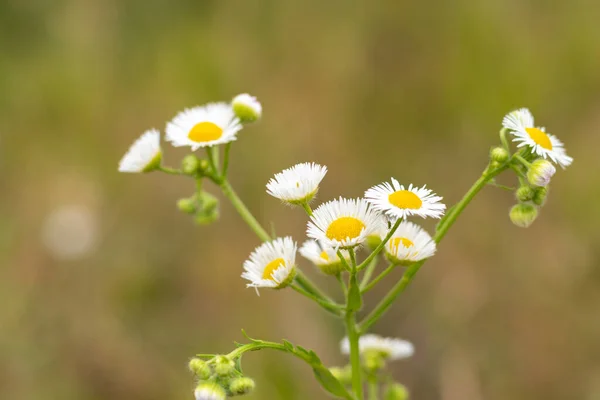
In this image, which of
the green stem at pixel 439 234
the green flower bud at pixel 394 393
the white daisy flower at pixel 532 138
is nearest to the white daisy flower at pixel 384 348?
the green flower bud at pixel 394 393

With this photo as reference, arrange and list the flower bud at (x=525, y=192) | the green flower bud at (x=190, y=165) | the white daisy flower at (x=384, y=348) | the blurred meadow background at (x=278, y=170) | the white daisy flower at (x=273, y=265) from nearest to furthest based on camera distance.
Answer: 1. the white daisy flower at (x=273, y=265)
2. the flower bud at (x=525, y=192)
3. the green flower bud at (x=190, y=165)
4. the white daisy flower at (x=384, y=348)
5. the blurred meadow background at (x=278, y=170)

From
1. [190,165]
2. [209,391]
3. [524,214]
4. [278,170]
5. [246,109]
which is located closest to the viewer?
[209,391]

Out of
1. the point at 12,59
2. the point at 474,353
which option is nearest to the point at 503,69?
the point at 474,353

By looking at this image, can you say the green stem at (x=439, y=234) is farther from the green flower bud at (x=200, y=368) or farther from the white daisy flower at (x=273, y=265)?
the green flower bud at (x=200, y=368)

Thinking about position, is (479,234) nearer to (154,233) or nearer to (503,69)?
(503,69)

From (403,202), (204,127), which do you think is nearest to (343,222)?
(403,202)

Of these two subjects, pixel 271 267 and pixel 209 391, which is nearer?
pixel 209 391

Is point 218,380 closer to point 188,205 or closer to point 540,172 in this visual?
point 188,205
